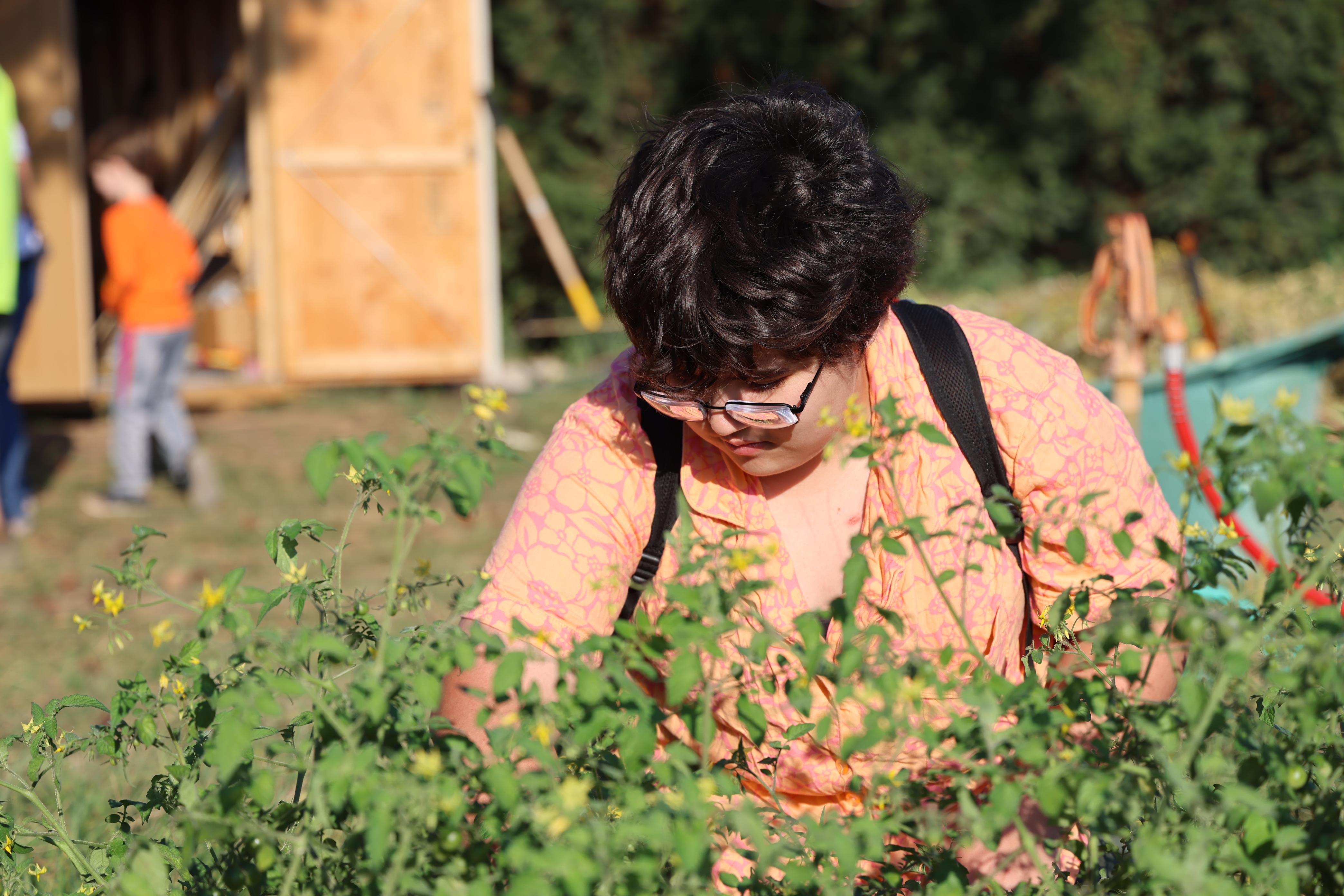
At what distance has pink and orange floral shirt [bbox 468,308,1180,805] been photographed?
5.00ft

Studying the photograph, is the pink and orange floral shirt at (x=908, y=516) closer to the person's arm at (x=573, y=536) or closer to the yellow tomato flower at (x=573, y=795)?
the person's arm at (x=573, y=536)

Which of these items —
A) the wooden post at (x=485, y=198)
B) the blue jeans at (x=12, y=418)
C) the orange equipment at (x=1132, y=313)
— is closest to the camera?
the orange equipment at (x=1132, y=313)

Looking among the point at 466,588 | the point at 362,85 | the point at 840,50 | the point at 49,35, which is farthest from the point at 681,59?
the point at 466,588

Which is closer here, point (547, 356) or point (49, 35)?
point (49, 35)

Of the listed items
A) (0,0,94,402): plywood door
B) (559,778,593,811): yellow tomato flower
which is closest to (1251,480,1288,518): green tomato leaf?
(559,778,593,811): yellow tomato flower

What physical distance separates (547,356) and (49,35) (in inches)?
151

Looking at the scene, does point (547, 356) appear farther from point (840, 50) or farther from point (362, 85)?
point (840, 50)

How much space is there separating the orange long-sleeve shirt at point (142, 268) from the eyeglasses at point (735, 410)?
14.3 ft

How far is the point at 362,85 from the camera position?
23.1ft

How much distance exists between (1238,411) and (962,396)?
64cm

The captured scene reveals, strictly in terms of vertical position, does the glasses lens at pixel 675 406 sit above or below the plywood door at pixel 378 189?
above

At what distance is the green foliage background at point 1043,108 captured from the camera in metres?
9.19

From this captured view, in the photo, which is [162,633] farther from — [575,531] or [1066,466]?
[1066,466]

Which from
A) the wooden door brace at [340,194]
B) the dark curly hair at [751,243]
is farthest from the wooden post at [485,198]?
the dark curly hair at [751,243]
